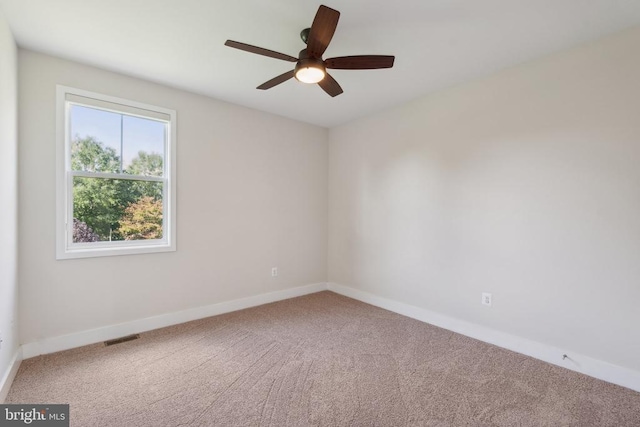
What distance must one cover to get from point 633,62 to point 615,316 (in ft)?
6.15

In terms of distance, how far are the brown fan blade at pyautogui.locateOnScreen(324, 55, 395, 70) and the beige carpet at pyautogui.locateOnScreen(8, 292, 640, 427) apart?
229 centimetres

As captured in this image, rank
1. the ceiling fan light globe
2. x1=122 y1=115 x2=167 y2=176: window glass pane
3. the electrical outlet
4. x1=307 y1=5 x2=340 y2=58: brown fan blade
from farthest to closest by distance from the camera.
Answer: x1=122 y1=115 x2=167 y2=176: window glass pane
the electrical outlet
the ceiling fan light globe
x1=307 y1=5 x2=340 y2=58: brown fan blade

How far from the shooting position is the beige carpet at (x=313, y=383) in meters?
1.82

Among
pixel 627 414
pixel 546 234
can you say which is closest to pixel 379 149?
pixel 546 234

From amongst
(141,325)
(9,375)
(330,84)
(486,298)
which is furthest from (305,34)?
(9,375)

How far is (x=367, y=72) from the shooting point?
2797 millimetres

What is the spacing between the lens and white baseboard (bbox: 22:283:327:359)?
2.54 metres

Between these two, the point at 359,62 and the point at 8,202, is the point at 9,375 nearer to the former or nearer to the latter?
the point at 8,202

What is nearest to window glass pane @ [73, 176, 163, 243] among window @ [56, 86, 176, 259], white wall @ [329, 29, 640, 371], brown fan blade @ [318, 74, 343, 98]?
window @ [56, 86, 176, 259]

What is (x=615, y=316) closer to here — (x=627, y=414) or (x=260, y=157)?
(x=627, y=414)

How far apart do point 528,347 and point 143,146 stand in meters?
4.21

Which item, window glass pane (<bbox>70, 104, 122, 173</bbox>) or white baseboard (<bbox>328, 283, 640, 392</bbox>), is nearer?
white baseboard (<bbox>328, 283, 640, 392</bbox>)

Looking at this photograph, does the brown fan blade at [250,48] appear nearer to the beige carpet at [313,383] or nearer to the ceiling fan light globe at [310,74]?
the ceiling fan light globe at [310,74]

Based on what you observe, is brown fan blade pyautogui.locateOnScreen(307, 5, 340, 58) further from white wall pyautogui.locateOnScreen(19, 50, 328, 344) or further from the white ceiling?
white wall pyautogui.locateOnScreen(19, 50, 328, 344)
